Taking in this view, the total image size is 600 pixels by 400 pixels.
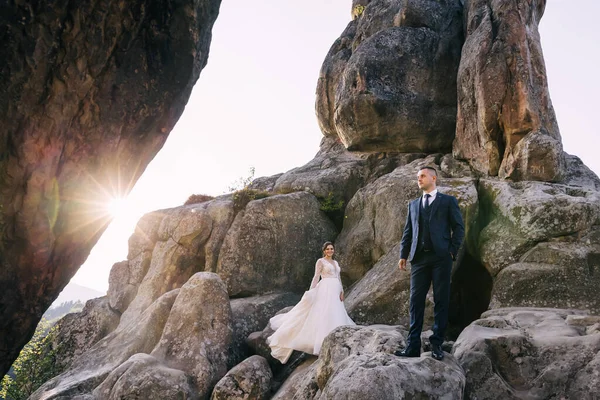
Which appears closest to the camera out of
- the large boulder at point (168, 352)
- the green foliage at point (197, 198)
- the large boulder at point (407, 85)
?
the large boulder at point (168, 352)

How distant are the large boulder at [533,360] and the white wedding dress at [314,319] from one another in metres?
3.87

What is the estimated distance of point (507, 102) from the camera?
1678 centimetres

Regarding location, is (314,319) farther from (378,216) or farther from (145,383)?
(378,216)

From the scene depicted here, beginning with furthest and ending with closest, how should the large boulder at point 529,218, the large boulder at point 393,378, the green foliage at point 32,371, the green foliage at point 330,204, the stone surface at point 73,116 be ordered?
the green foliage at point 32,371, the green foliage at point 330,204, the large boulder at point 529,218, the large boulder at point 393,378, the stone surface at point 73,116

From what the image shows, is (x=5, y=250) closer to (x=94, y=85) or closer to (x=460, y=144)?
(x=94, y=85)

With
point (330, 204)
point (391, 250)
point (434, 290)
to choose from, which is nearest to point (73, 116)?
point (434, 290)

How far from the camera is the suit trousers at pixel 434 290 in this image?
7516 millimetres

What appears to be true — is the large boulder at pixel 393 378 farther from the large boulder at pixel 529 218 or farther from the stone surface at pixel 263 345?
the large boulder at pixel 529 218

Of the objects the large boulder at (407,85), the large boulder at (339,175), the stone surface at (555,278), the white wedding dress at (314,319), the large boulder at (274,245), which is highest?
the large boulder at (407,85)

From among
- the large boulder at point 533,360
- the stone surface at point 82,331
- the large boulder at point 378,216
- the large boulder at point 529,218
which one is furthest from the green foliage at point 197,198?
the large boulder at point 533,360

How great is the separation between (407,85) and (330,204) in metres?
6.48

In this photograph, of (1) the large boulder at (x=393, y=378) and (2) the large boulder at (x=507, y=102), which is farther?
(2) the large boulder at (x=507, y=102)

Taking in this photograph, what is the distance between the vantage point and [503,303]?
12188mm

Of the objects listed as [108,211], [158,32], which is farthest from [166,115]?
[108,211]
